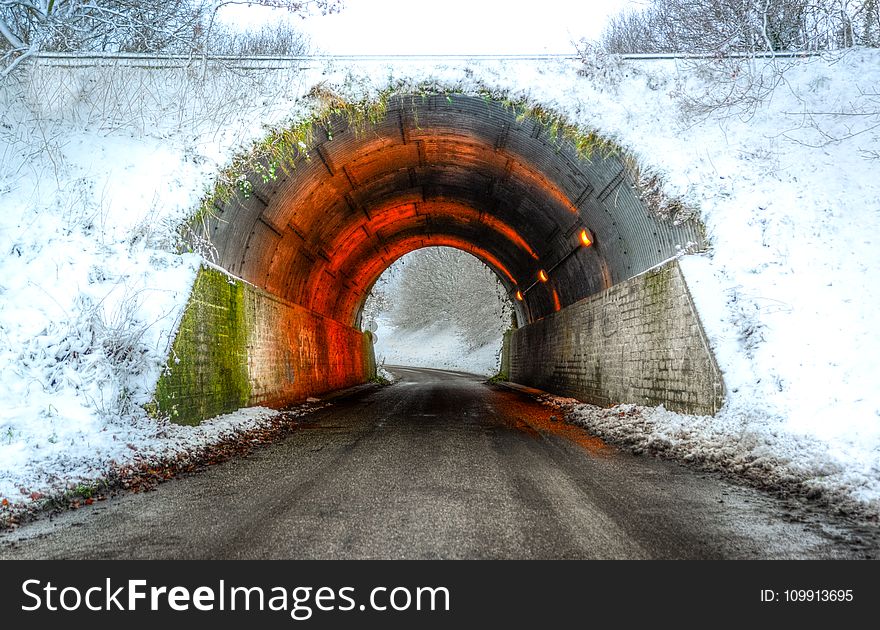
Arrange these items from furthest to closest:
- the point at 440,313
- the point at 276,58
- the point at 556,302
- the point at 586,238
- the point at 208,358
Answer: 1. the point at 440,313
2. the point at 556,302
3. the point at 586,238
4. the point at 276,58
5. the point at 208,358

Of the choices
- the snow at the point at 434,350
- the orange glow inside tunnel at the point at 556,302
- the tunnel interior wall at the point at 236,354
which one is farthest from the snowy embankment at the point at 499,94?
the snow at the point at 434,350

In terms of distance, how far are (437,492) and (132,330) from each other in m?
4.67

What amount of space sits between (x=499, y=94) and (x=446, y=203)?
7.35m

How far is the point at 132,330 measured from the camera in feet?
24.6

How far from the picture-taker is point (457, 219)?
66.9ft

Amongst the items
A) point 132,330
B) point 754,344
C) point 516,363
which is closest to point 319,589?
point 132,330

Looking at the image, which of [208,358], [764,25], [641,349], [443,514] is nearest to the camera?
[443,514]

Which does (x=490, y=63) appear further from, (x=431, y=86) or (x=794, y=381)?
(x=794, y=381)

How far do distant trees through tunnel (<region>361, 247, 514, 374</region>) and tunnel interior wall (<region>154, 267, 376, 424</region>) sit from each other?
20600 millimetres

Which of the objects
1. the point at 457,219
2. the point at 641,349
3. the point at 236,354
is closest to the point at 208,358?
the point at 236,354

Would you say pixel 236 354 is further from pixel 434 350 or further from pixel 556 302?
pixel 434 350

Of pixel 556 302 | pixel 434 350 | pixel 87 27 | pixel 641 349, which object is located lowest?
pixel 434 350

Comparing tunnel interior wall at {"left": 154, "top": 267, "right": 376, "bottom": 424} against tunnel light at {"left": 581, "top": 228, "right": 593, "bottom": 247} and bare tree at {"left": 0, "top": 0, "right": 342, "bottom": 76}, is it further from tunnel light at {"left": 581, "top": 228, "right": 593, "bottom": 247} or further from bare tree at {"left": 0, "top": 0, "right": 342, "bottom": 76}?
tunnel light at {"left": 581, "top": 228, "right": 593, "bottom": 247}

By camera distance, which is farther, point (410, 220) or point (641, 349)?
point (410, 220)
